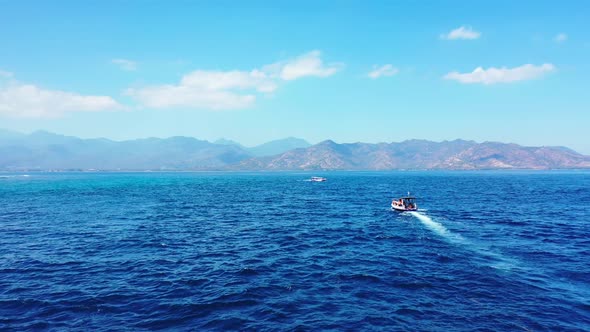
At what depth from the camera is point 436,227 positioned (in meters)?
61.2

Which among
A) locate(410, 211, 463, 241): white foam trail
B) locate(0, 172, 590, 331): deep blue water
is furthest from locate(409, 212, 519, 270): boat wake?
locate(0, 172, 590, 331): deep blue water

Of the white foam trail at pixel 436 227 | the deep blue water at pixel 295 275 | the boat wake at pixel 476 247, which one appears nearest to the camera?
the deep blue water at pixel 295 275

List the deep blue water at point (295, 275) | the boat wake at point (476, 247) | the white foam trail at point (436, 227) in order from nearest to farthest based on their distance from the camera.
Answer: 1. the deep blue water at point (295, 275)
2. the boat wake at point (476, 247)
3. the white foam trail at point (436, 227)

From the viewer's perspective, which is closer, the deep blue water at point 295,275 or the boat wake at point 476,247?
the deep blue water at point 295,275

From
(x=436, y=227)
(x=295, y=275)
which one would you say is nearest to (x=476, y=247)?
(x=436, y=227)

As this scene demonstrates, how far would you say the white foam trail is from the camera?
5281 centimetres

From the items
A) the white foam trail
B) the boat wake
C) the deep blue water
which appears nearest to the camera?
the deep blue water

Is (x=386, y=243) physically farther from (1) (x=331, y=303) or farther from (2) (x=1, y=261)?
(2) (x=1, y=261)

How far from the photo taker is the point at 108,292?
98.3ft

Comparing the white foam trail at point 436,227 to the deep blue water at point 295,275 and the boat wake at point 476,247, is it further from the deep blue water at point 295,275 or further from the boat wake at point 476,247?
the deep blue water at point 295,275

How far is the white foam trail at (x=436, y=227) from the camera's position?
52812mm

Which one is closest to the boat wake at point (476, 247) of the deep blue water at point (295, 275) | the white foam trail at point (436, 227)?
the white foam trail at point (436, 227)

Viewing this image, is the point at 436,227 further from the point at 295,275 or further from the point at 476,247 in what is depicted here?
the point at 295,275

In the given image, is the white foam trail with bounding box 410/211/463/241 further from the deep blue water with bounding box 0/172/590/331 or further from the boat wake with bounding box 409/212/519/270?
the deep blue water with bounding box 0/172/590/331
